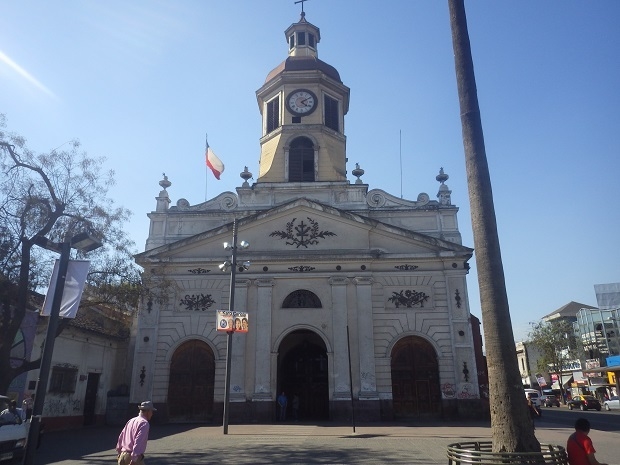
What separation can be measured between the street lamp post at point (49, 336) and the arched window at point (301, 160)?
21111 mm

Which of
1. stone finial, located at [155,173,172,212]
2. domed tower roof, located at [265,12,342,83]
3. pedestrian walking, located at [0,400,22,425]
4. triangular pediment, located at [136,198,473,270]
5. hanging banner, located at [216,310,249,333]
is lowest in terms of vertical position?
pedestrian walking, located at [0,400,22,425]

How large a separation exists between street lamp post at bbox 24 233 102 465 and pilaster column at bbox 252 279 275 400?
51.8 feet

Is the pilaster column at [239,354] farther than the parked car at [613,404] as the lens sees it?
No

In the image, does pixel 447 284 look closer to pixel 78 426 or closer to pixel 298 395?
pixel 298 395

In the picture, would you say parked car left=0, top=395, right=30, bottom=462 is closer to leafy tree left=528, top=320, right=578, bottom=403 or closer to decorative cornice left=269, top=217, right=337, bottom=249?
decorative cornice left=269, top=217, right=337, bottom=249

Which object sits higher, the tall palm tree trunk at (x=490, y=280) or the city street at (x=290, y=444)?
the tall palm tree trunk at (x=490, y=280)

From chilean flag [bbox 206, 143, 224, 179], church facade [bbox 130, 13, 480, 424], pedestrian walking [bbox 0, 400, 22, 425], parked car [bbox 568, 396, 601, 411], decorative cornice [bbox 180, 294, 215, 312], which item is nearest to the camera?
pedestrian walking [bbox 0, 400, 22, 425]

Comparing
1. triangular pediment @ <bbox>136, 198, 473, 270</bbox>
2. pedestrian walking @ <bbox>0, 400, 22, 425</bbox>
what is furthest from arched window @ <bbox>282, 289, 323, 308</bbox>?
pedestrian walking @ <bbox>0, 400, 22, 425</bbox>

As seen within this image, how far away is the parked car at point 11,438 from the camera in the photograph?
12.1 m

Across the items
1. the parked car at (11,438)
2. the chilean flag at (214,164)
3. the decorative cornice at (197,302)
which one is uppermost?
the chilean flag at (214,164)

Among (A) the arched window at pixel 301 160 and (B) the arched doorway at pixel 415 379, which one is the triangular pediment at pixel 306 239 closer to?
(A) the arched window at pixel 301 160

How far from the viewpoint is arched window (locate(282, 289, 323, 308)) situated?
2606cm

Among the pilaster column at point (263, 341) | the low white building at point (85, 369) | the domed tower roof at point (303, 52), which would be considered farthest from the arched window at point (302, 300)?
the domed tower roof at point (303, 52)

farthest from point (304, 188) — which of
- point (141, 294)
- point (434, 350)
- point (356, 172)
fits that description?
point (141, 294)
